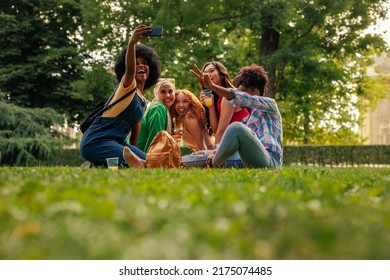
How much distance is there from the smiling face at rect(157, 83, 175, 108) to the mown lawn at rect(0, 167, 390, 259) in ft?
19.2

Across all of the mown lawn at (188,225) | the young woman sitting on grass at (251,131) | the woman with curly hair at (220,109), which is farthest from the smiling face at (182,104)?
the mown lawn at (188,225)

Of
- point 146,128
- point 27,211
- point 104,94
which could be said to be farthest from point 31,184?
point 104,94

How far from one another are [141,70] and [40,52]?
20.2 meters

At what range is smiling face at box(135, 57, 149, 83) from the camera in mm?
8484

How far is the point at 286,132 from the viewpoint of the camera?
30.7 m

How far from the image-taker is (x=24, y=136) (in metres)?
21.1

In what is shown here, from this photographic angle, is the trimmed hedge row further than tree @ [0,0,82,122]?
No

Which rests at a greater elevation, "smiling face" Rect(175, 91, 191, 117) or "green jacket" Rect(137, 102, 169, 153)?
"smiling face" Rect(175, 91, 191, 117)

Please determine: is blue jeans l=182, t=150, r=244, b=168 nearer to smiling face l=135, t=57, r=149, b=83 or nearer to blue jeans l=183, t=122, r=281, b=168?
blue jeans l=183, t=122, r=281, b=168

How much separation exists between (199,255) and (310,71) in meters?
20.2

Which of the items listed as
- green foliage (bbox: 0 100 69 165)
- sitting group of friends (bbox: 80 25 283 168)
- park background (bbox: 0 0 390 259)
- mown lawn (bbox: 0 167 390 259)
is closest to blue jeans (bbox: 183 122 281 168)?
sitting group of friends (bbox: 80 25 283 168)

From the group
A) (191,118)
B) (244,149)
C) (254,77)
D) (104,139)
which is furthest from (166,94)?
(244,149)
